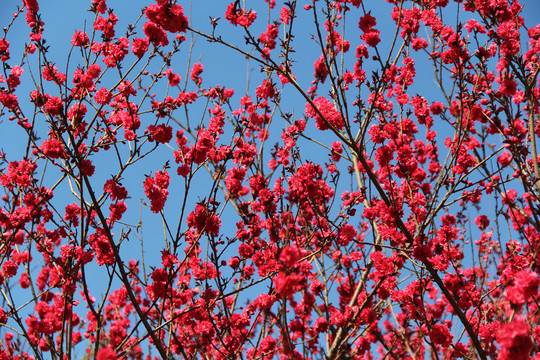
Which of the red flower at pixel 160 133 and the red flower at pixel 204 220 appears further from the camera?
the red flower at pixel 160 133

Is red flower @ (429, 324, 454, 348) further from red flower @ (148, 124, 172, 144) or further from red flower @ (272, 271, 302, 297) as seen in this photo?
red flower @ (148, 124, 172, 144)

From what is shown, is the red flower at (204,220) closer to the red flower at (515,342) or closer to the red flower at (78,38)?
the red flower at (78,38)

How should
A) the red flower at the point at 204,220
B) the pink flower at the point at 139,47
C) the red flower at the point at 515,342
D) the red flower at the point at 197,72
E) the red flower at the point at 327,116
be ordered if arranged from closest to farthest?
the red flower at the point at 515,342
the red flower at the point at 204,220
the red flower at the point at 327,116
the pink flower at the point at 139,47
the red flower at the point at 197,72

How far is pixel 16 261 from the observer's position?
15.9 feet

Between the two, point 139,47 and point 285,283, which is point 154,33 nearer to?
point 139,47

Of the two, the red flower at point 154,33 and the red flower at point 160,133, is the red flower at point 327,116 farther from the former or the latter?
the red flower at point 154,33

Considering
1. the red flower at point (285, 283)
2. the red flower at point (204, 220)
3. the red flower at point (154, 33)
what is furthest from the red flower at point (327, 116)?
the red flower at point (285, 283)

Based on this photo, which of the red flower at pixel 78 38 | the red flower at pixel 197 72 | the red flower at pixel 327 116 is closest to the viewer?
the red flower at pixel 327 116

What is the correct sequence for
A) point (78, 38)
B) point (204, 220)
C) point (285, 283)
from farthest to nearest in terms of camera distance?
point (78, 38)
point (204, 220)
point (285, 283)

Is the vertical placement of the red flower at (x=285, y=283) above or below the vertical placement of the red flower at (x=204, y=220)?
below

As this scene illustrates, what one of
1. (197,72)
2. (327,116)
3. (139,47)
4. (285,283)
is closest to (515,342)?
(285,283)

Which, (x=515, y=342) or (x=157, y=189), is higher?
(x=157, y=189)

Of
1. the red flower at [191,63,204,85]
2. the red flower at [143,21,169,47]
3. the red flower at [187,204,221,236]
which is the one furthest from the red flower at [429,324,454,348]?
the red flower at [191,63,204,85]

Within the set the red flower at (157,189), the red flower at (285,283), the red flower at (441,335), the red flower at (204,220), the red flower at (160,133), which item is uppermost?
the red flower at (160,133)
